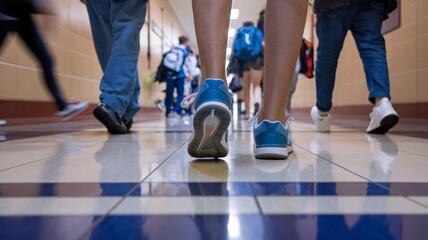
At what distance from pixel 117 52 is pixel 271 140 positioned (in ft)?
4.14

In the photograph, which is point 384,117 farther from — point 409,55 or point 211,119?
point 409,55

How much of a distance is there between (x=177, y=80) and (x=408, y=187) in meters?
5.74

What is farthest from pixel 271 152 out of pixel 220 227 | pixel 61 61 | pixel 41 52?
pixel 61 61

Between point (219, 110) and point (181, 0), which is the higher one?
point (181, 0)

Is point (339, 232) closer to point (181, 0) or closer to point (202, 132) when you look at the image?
point (202, 132)

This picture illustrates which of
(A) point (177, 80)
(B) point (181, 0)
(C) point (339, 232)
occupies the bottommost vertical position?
(C) point (339, 232)

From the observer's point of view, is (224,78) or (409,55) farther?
(409,55)

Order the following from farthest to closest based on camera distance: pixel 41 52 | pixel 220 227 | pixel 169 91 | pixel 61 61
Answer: pixel 169 91
pixel 61 61
pixel 41 52
pixel 220 227

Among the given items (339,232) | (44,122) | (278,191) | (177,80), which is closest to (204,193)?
(278,191)

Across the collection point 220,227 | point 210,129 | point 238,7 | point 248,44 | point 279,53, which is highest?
point 238,7

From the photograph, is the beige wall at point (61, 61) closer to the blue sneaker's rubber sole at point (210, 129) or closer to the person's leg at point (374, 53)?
the blue sneaker's rubber sole at point (210, 129)

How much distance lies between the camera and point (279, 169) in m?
1.00

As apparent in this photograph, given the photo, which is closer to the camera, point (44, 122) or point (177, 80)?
point (44, 122)

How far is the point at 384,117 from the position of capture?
212cm
